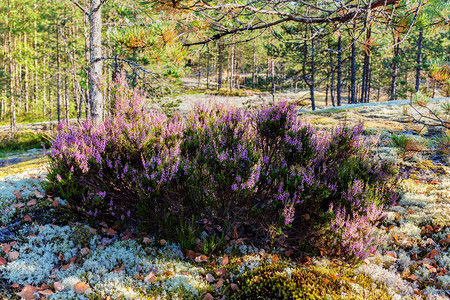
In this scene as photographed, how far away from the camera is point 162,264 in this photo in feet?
10.8

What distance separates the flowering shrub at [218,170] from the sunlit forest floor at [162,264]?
15.6 inches

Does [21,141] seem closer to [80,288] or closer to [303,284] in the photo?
[80,288]

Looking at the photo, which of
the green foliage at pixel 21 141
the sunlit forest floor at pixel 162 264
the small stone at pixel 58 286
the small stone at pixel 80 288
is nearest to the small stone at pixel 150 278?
the sunlit forest floor at pixel 162 264

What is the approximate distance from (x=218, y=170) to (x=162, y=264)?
1.42 metres

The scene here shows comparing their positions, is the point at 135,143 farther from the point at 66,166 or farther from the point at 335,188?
the point at 335,188

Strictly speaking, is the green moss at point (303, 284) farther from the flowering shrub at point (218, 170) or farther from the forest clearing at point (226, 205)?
the flowering shrub at point (218, 170)

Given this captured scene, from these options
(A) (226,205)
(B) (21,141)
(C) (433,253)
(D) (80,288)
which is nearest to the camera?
(D) (80,288)

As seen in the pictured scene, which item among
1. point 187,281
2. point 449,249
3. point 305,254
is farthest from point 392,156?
point 187,281

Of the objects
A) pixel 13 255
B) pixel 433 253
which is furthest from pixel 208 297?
pixel 433 253

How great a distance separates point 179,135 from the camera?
171 inches

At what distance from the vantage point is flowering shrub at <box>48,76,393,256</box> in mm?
3375

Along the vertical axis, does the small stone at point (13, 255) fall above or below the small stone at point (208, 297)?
above

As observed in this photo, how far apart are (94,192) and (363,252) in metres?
3.90

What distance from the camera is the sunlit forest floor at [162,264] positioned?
2.85m
